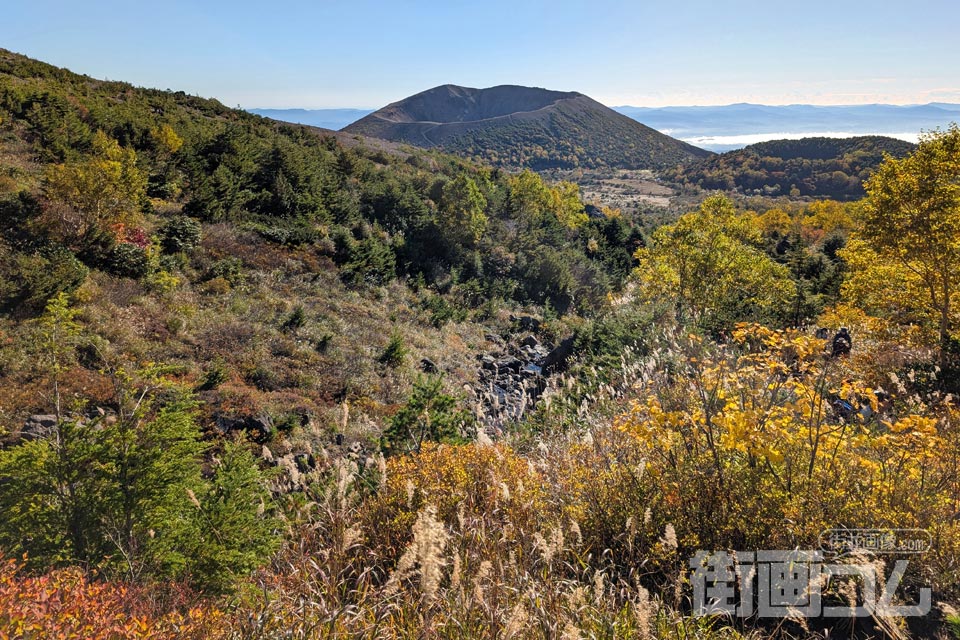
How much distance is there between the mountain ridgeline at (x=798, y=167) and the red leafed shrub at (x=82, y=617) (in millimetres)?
110562

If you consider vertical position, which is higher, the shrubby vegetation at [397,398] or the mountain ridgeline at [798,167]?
the mountain ridgeline at [798,167]

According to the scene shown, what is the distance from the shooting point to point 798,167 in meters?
103

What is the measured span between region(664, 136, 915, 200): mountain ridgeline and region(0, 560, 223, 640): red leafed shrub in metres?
111

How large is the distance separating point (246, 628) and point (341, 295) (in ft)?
60.5

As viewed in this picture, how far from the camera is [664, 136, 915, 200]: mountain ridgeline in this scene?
91.9 m

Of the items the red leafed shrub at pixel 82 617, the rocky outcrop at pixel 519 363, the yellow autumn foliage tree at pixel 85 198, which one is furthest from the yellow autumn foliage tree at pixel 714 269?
the yellow autumn foliage tree at pixel 85 198

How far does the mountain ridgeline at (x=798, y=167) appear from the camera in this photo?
91.9m

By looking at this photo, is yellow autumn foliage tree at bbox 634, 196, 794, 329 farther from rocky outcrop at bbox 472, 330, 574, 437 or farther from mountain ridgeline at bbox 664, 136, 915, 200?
mountain ridgeline at bbox 664, 136, 915, 200

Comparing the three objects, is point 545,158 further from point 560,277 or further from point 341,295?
point 341,295

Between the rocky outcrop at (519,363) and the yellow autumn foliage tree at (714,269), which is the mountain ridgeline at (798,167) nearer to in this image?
the yellow autumn foliage tree at (714,269)

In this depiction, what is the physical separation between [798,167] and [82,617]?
130 meters

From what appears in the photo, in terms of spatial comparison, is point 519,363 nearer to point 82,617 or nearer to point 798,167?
point 82,617

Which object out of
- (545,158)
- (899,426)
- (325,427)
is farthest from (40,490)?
(545,158)

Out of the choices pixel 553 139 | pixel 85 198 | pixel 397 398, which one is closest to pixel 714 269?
pixel 397 398
